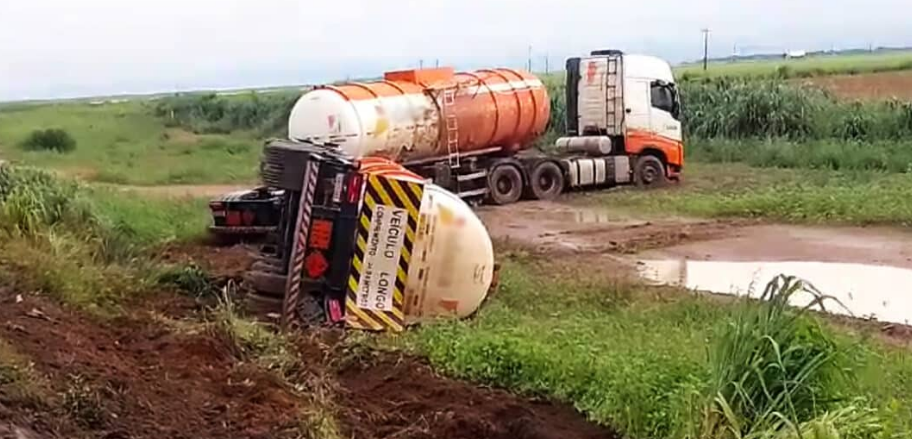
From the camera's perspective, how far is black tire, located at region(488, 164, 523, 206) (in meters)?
23.7

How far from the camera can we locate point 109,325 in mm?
10906

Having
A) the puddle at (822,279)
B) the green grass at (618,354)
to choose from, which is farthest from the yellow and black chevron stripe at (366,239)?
the puddle at (822,279)

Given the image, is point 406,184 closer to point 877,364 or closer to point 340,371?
point 340,371

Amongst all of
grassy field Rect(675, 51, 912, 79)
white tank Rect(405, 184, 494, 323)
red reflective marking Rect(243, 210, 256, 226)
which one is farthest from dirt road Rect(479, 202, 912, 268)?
grassy field Rect(675, 51, 912, 79)

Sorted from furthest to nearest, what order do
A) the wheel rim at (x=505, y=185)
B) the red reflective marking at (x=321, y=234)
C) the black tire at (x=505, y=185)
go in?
the wheel rim at (x=505, y=185) < the black tire at (x=505, y=185) < the red reflective marking at (x=321, y=234)

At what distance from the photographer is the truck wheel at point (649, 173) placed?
26.1 m

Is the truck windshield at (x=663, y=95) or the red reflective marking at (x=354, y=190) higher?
the red reflective marking at (x=354, y=190)

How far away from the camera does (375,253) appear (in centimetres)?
1135

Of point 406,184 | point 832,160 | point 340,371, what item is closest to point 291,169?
point 406,184

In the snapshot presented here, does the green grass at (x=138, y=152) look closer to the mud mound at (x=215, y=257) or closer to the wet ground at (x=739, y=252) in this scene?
the wet ground at (x=739, y=252)

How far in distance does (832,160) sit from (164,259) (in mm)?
17745

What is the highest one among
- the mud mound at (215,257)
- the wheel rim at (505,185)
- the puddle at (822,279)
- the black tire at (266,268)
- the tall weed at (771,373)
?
the tall weed at (771,373)

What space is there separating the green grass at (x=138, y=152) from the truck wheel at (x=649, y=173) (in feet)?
28.7

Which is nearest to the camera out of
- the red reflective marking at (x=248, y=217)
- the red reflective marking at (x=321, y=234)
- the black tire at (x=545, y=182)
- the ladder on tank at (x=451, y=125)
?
the red reflective marking at (x=321, y=234)
